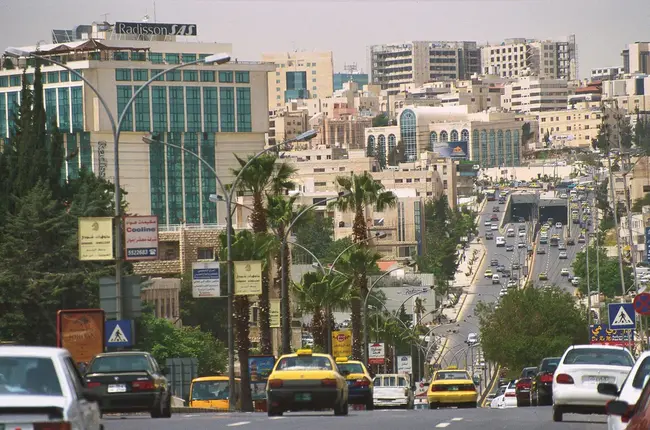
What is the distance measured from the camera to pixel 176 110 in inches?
7343

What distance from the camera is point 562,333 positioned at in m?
116

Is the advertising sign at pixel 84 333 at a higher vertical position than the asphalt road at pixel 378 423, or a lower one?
higher

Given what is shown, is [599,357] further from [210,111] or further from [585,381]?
[210,111]

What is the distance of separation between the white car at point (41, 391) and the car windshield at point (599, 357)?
14.8 metres

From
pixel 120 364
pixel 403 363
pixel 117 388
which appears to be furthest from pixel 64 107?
pixel 117 388

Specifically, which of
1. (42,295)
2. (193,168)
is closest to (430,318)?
(193,168)

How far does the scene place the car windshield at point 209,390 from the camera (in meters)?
55.9

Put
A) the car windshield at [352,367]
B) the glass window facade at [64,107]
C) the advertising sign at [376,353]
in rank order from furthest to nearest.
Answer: the glass window facade at [64,107]
the advertising sign at [376,353]
the car windshield at [352,367]

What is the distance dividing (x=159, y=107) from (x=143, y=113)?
2.16m

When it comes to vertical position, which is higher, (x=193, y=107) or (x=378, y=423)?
(x=193, y=107)

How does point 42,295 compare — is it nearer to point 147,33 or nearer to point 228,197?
point 228,197

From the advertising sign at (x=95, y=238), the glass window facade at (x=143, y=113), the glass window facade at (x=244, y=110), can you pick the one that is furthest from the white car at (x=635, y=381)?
the glass window facade at (x=244, y=110)

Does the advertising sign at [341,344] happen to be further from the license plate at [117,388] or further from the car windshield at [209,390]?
the license plate at [117,388]

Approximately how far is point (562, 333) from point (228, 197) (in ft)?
221
